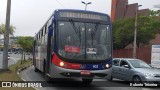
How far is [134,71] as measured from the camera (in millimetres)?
18250

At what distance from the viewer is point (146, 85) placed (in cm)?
1764

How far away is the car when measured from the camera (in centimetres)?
1742

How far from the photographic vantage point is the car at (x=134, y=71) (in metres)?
17.4

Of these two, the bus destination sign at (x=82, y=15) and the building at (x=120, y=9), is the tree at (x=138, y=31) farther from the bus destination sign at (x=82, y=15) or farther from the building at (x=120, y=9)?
the bus destination sign at (x=82, y=15)

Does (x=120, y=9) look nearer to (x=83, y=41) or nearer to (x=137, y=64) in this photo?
(x=137, y=64)

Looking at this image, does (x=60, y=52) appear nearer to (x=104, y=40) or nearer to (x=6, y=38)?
(x=104, y=40)

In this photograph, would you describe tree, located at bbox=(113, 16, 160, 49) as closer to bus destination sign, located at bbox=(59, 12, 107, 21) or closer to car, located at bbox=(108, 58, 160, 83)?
car, located at bbox=(108, 58, 160, 83)

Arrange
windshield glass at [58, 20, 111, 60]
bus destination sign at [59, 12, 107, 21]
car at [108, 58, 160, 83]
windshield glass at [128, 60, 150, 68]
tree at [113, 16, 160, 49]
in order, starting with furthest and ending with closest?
1. tree at [113, 16, 160, 49]
2. windshield glass at [128, 60, 150, 68]
3. car at [108, 58, 160, 83]
4. bus destination sign at [59, 12, 107, 21]
5. windshield glass at [58, 20, 111, 60]

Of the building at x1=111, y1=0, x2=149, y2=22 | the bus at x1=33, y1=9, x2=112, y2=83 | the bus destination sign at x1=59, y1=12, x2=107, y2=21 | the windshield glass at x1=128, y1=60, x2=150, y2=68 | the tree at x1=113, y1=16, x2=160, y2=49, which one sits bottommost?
the windshield glass at x1=128, y1=60, x2=150, y2=68

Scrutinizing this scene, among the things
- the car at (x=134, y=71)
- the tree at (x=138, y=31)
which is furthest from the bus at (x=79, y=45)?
the tree at (x=138, y=31)

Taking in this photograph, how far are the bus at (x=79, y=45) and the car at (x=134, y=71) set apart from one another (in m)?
1.73

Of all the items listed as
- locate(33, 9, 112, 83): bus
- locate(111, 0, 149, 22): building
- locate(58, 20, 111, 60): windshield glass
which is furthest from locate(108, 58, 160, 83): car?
locate(111, 0, 149, 22): building

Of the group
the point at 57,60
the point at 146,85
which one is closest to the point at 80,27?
the point at 57,60

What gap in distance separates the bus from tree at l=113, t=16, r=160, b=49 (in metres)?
39.2
